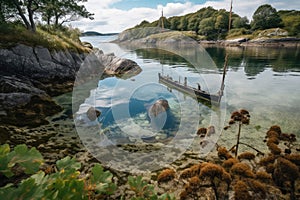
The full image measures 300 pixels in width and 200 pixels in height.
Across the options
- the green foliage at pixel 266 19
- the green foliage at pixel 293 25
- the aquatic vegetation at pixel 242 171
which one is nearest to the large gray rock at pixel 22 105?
the aquatic vegetation at pixel 242 171

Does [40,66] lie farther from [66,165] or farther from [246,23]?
[246,23]

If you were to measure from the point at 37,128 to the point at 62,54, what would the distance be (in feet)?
35.2

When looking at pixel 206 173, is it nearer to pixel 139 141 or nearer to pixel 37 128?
pixel 139 141

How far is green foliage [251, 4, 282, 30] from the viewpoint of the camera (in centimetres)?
7212

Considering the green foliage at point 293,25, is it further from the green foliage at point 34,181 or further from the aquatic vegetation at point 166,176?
the green foliage at point 34,181

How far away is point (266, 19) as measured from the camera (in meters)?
73.4

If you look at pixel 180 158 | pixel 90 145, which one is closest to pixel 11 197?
pixel 180 158

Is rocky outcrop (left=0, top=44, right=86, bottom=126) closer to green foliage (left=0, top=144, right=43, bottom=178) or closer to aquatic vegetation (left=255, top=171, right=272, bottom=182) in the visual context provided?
green foliage (left=0, top=144, right=43, bottom=178)

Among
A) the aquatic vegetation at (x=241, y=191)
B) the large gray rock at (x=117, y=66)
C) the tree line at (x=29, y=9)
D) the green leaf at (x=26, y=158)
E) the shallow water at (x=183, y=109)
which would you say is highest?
the tree line at (x=29, y=9)

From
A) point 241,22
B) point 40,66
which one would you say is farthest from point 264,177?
point 241,22

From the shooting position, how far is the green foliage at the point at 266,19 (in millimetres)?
72125

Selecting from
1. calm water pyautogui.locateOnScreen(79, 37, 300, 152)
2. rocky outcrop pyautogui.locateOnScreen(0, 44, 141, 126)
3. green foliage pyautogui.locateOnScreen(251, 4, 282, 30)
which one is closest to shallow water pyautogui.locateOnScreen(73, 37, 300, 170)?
calm water pyautogui.locateOnScreen(79, 37, 300, 152)

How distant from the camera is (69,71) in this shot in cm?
1600

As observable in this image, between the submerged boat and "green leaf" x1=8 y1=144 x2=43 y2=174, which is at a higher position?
"green leaf" x1=8 y1=144 x2=43 y2=174
